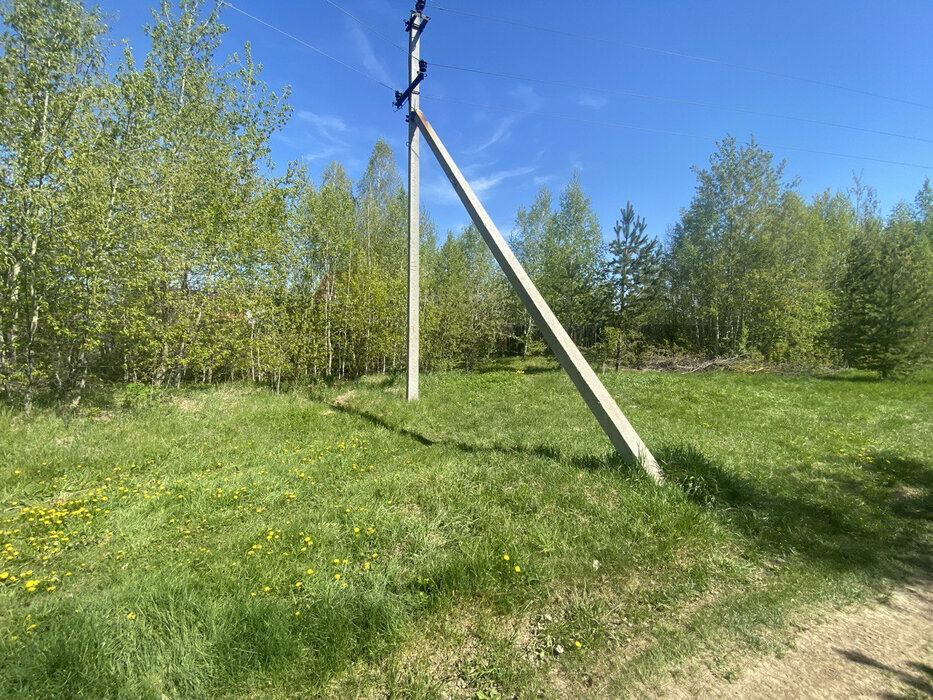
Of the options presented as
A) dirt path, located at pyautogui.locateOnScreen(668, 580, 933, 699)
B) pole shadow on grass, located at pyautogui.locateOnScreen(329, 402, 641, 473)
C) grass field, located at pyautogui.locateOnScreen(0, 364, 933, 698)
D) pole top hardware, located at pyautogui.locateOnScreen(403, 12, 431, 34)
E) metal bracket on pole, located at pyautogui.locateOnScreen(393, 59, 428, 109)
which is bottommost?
dirt path, located at pyautogui.locateOnScreen(668, 580, 933, 699)

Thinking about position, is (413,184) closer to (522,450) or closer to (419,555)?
(522,450)

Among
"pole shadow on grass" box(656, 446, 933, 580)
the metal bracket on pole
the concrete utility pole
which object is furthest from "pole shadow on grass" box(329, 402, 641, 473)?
the metal bracket on pole

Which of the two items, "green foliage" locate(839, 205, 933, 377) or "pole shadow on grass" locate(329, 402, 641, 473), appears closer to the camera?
"pole shadow on grass" locate(329, 402, 641, 473)

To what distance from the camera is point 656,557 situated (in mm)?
3119

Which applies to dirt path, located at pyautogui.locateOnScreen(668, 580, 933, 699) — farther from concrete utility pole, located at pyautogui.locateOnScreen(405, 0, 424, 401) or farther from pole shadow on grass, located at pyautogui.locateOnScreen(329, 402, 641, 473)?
concrete utility pole, located at pyautogui.locateOnScreen(405, 0, 424, 401)

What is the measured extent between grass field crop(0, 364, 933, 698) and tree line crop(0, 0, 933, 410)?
10.0 feet

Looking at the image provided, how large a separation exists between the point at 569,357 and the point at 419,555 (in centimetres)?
296

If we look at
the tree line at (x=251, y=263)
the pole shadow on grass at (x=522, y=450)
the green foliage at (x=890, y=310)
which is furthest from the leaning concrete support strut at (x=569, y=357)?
the green foliage at (x=890, y=310)

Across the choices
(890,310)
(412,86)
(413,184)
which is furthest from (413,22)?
(890,310)

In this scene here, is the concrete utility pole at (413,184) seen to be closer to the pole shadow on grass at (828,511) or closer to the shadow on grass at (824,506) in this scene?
the shadow on grass at (824,506)

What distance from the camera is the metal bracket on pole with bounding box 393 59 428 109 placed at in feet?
25.9

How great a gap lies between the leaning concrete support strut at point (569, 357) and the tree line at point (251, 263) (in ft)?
24.0

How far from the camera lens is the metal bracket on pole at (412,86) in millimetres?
7895

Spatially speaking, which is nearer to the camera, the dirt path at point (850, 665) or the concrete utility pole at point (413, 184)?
the dirt path at point (850, 665)
